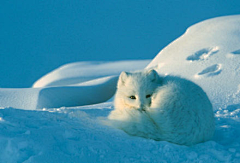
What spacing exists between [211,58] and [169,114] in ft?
8.72

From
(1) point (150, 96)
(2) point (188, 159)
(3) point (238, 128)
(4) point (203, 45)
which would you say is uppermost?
(4) point (203, 45)

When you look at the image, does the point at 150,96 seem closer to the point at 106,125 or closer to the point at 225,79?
the point at 106,125

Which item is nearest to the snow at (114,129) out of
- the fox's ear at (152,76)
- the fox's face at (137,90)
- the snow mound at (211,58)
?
the snow mound at (211,58)

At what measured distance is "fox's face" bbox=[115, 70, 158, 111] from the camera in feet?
6.57

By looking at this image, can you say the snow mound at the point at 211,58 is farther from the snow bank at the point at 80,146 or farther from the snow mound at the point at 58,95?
the snow bank at the point at 80,146

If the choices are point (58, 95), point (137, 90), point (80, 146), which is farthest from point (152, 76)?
point (58, 95)

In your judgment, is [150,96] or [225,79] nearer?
[150,96]

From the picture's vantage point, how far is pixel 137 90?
2057 mm

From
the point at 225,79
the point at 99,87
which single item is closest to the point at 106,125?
the point at 225,79

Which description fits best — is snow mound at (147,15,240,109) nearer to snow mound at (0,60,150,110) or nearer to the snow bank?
snow mound at (0,60,150,110)

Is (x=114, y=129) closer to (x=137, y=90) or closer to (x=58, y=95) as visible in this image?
(x=137, y=90)

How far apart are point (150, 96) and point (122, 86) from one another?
0.29 m

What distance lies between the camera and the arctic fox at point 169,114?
5.86ft

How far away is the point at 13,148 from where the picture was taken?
1496 mm
